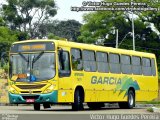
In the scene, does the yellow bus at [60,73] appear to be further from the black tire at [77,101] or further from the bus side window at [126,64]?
the bus side window at [126,64]

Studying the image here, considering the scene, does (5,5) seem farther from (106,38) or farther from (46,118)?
(46,118)

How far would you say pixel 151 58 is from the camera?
109 ft

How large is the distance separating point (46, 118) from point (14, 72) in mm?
6465

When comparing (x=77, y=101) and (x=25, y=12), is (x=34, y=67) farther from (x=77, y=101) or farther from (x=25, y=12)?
(x=25, y=12)

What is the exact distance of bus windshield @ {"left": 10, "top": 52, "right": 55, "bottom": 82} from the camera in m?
24.2

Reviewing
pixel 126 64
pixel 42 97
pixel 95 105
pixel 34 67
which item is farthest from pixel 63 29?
pixel 42 97

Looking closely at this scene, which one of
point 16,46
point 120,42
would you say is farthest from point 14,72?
point 120,42

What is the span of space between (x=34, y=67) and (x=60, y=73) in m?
1.08

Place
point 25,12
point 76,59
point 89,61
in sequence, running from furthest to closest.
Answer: point 25,12 → point 89,61 → point 76,59

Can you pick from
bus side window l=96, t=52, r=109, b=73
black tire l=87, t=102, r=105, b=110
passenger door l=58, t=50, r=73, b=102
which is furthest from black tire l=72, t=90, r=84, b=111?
black tire l=87, t=102, r=105, b=110

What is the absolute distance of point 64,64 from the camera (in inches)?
968

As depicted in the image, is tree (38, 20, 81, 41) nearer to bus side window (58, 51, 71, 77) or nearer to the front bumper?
bus side window (58, 51, 71, 77)

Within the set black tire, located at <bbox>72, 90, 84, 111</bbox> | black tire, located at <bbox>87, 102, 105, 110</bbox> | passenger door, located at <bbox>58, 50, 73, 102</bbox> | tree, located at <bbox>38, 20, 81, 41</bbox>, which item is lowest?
black tire, located at <bbox>87, 102, 105, 110</bbox>

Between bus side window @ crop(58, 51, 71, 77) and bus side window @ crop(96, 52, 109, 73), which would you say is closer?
bus side window @ crop(58, 51, 71, 77)
